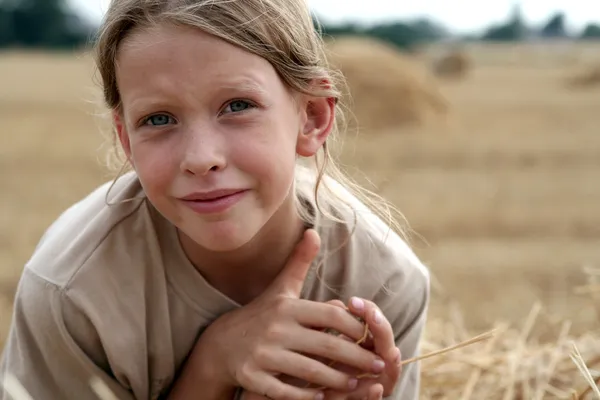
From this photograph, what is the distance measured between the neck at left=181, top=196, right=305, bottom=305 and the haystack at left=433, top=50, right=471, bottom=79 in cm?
1429

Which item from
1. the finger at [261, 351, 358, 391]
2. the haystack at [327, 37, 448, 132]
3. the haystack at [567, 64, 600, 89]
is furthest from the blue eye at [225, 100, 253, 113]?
the haystack at [567, 64, 600, 89]

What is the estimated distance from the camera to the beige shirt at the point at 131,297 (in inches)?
73.4

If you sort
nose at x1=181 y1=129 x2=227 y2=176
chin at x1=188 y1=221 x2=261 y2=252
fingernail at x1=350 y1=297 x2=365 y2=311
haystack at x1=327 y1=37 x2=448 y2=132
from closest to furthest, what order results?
nose at x1=181 y1=129 x2=227 y2=176, chin at x1=188 y1=221 x2=261 y2=252, fingernail at x1=350 y1=297 x2=365 y2=311, haystack at x1=327 y1=37 x2=448 y2=132

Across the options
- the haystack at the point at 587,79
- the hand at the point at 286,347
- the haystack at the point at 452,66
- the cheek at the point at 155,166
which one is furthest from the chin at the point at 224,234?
the haystack at the point at 452,66

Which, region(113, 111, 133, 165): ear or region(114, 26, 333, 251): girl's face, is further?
region(113, 111, 133, 165): ear

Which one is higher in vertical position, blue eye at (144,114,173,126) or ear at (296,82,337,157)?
blue eye at (144,114,173,126)

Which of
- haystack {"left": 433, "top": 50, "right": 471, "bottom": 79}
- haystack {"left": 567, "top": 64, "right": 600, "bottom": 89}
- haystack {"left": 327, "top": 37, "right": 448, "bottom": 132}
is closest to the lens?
haystack {"left": 327, "top": 37, "right": 448, "bottom": 132}

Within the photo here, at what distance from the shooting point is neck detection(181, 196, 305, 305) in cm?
199

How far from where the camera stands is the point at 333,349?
71.5 inches

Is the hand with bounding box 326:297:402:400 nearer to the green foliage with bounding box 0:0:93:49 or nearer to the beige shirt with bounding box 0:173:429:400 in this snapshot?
the beige shirt with bounding box 0:173:429:400

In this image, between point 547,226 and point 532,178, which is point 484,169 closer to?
point 532,178

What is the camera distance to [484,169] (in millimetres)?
6707

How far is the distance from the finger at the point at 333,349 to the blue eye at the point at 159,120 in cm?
49

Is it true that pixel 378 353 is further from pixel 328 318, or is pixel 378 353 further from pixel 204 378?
pixel 204 378
